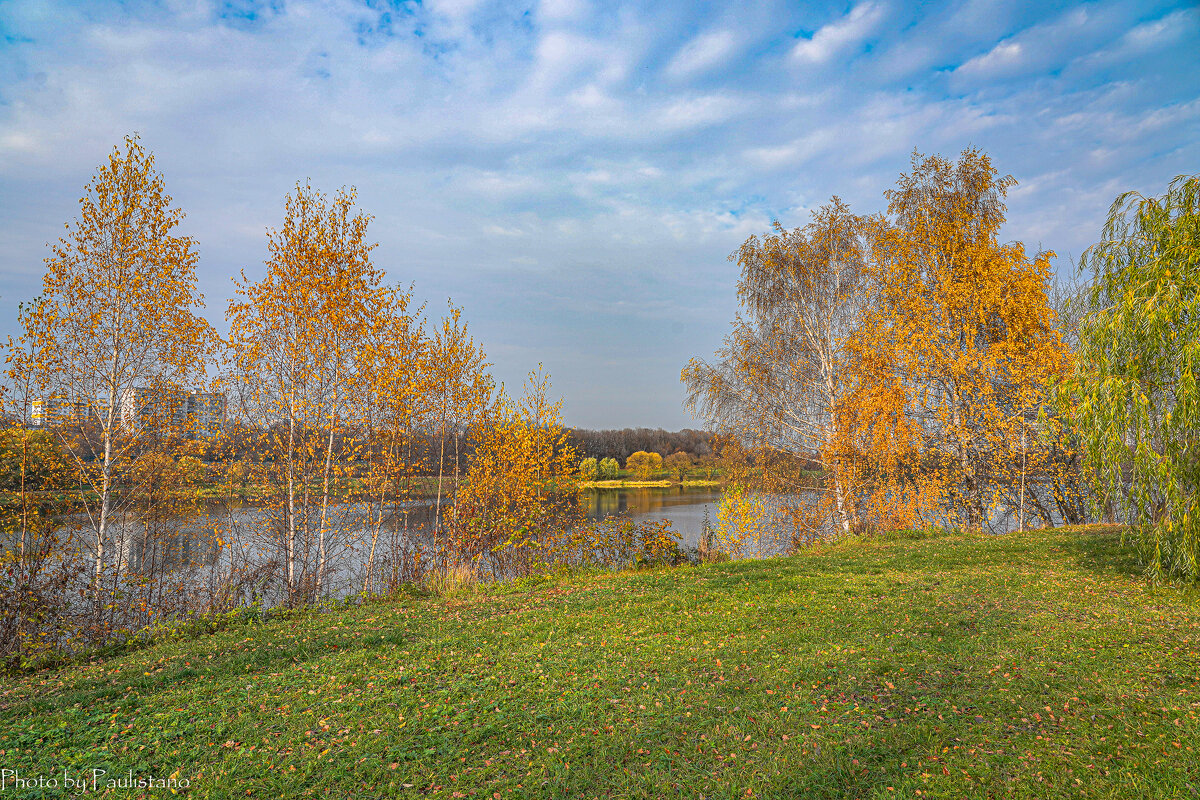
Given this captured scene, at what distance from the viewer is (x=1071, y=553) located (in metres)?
9.15

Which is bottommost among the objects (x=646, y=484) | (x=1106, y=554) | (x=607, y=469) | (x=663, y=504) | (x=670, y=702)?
(x=663, y=504)

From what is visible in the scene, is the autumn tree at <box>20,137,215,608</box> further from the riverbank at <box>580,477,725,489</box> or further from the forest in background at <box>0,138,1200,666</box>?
the riverbank at <box>580,477,725,489</box>

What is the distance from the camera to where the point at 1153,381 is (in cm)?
679

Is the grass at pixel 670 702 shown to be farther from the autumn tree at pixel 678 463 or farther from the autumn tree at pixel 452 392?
the autumn tree at pixel 678 463

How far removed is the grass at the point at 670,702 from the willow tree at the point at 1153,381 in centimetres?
91

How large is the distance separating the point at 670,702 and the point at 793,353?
1497 centimetres

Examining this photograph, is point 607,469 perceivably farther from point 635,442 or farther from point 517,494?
point 517,494

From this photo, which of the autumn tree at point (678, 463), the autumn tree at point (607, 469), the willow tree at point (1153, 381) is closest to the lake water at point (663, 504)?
the autumn tree at point (607, 469)

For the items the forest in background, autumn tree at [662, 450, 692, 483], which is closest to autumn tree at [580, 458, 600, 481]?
the forest in background

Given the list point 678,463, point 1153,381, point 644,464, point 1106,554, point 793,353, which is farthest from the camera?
point 678,463

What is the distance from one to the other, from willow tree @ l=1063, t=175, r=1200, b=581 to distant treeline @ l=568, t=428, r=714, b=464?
34.8m

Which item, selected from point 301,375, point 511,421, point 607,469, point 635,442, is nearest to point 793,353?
point 511,421

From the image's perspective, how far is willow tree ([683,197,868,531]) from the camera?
56.7 feet

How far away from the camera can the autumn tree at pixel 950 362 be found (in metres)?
14.2
